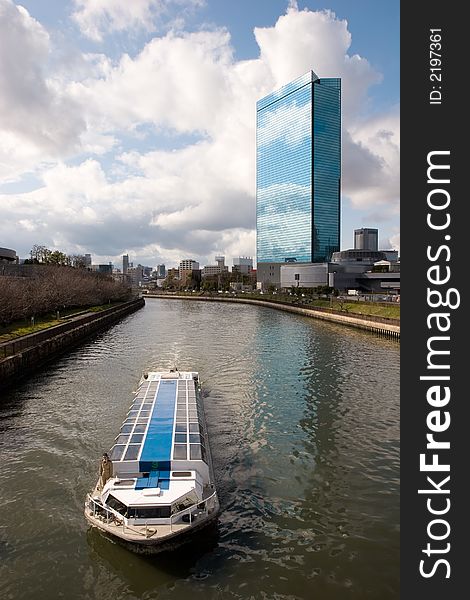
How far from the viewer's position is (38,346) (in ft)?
150

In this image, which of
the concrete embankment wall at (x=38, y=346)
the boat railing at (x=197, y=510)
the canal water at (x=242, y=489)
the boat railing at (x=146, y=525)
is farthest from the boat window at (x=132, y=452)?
the concrete embankment wall at (x=38, y=346)

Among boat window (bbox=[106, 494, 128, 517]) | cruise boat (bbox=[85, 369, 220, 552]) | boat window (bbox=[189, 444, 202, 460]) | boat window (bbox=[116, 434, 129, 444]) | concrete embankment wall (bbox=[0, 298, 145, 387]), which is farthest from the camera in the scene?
concrete embankment wall (bbox=[0, 298, 145, 387])

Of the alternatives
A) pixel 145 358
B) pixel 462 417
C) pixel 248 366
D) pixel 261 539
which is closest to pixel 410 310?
pixel 462 417

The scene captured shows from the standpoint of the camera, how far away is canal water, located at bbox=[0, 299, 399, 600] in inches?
560

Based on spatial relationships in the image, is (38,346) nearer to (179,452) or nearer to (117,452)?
(117,452)

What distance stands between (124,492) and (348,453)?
1257 cm

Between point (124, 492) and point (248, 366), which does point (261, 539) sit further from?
point (248, 366)

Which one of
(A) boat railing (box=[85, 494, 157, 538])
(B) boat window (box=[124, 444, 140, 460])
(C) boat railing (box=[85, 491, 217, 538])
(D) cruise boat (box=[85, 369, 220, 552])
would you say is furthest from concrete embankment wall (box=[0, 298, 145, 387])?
(C) boat railing (box=[85, 491, 217, 538])

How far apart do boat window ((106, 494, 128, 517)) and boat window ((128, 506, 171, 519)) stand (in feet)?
1.08

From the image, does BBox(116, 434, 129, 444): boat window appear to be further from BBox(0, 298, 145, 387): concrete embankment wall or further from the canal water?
BBox(0, 298, 145, 387): concrete embankment wall

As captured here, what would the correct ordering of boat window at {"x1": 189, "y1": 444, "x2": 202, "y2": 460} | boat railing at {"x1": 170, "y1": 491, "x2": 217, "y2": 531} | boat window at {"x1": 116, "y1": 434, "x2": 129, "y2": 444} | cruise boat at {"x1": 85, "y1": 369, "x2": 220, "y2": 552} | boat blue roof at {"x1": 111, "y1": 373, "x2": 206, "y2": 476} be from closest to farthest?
cruise boat at {"x1": 85, "y1": 369, "x2": 220, "y2": 552} → boat railing at {"x1": 170, "y1": 491, "x2": 217, "y2": 531} → boat blue roof at {"x1": 111, "y1": 373, "x2": 206, "y2": 476} → boat window at {"x1": 189, "y1": 444, "x2": 202, "y2": 460} → boat window at {"x1": 116, "y1": 434, "x2": 129, "y2": 444}

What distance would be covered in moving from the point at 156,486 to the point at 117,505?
146 centimetres

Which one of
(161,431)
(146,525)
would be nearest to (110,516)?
(146,525)

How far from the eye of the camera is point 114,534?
14750mm
